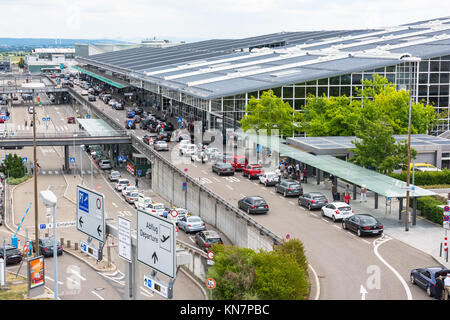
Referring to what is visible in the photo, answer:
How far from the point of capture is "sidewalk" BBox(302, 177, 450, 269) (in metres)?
34.7

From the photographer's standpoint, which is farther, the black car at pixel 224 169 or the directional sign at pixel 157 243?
the black car at pixel 224 169

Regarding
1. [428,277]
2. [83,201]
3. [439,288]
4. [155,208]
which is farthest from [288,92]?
[83,201]

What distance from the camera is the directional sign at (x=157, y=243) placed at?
62.2ft

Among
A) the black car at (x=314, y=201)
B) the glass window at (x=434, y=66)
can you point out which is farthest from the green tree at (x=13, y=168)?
the glass window at (x=434, y=66)

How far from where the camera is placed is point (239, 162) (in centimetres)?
5825

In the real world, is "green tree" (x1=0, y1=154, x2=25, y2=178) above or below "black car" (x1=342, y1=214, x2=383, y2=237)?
below

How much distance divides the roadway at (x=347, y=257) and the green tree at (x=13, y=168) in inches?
1542

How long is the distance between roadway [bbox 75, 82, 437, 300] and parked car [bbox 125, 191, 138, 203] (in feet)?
56.3

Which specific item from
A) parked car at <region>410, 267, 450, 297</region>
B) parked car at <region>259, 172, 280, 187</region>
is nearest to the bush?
parked car at <region>410, 267, 450, 297</region>

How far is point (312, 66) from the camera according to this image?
2936 inches

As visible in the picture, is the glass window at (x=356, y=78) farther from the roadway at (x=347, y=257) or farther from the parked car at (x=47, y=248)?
the parked car at (x=47, y=248)

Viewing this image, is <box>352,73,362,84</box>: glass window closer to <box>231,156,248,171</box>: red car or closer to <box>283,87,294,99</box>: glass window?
<box>283,87,294,99</box>: glass window

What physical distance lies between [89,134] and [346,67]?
3450 cm

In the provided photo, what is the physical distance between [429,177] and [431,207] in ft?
29.1
